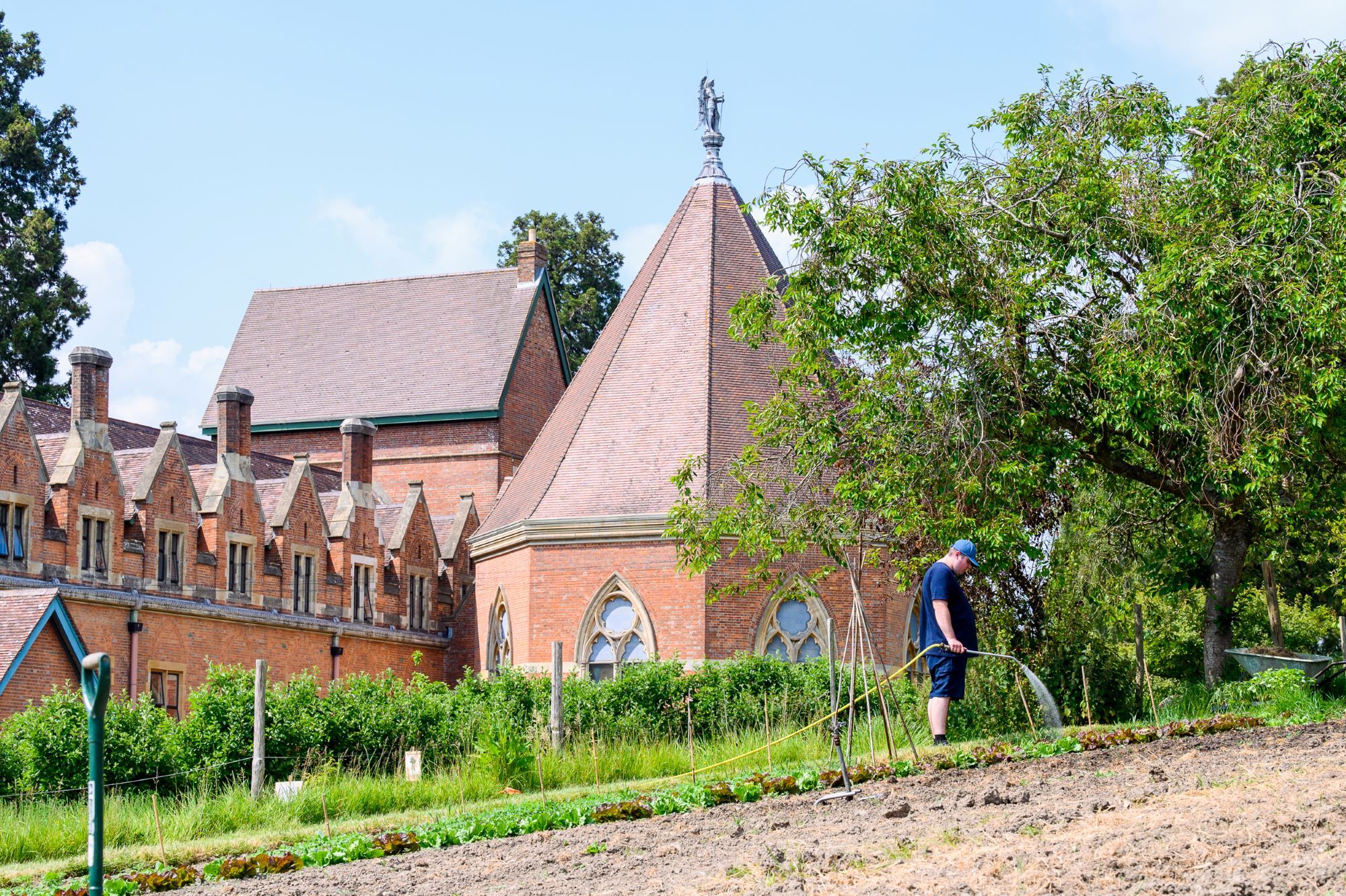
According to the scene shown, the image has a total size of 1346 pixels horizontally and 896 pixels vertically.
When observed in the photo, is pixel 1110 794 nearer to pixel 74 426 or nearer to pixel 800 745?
pixel 800 745

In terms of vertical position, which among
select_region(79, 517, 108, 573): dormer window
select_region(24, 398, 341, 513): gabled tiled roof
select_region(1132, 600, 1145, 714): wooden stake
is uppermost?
select_region(24, 398, 341, 513): gabled tiled roof

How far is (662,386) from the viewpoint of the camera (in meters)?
28.2

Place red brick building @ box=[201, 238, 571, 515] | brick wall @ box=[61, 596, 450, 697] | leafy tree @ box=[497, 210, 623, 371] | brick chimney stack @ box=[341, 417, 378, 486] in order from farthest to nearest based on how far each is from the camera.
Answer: leafy tree @ box=[497, 210, 623, 371] → red brick building @ box=[201, 238, 571, 515] → brick chimney stack @ box=[341, 417, 378, 486] → brick wall @ box=[61, 596, 450, 697]

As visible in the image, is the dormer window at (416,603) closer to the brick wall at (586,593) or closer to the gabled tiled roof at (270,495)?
the gabled tiled roof at (270,495)

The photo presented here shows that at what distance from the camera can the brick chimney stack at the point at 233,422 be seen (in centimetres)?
3100

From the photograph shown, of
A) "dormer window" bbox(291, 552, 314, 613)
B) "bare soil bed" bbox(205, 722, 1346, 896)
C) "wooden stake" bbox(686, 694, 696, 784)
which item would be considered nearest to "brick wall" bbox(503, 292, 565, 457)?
"dormer window" bbox(291, 552, 314, 613)

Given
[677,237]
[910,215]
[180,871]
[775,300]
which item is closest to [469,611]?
[677,237]

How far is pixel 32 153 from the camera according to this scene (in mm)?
43719

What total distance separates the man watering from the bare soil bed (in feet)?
2.51

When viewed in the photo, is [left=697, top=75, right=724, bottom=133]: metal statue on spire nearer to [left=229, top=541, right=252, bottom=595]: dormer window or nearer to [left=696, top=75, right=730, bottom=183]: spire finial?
[left=696, top=75, right=730, bottom=183]: spire finial

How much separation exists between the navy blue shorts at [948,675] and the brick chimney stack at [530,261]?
95.9 ft

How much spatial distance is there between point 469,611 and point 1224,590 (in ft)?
63.4

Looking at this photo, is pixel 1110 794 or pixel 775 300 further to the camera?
pixel 775 300

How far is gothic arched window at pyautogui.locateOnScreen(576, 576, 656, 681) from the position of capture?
26.8 m
